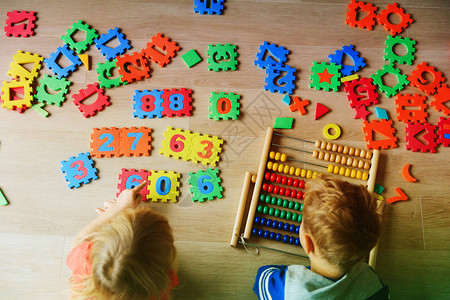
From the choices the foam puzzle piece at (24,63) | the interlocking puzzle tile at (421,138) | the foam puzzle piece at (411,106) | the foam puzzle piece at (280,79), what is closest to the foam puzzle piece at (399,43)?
the foam puzzle piece at (411,106)

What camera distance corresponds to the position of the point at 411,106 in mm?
1234

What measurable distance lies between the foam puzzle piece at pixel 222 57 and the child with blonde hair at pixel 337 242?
0.60 m

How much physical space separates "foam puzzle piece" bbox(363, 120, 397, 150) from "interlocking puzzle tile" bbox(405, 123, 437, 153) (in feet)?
0.18

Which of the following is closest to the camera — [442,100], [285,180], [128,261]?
[128,261]

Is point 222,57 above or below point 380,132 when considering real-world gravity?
above

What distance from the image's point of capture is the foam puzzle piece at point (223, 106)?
1.21 m

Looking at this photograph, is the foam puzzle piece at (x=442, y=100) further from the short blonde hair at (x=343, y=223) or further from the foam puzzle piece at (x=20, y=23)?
the foam puzzle piece at (x=20, y=23)

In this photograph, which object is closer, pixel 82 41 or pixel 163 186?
pixel 163 186

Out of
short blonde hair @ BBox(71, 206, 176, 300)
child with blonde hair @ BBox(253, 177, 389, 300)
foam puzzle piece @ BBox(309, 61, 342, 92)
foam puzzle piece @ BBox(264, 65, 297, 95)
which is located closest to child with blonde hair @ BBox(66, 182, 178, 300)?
short blonde hair @ BBox(71, 206, 176, 300)

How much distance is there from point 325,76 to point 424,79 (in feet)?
1.26

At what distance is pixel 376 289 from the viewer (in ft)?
2.78

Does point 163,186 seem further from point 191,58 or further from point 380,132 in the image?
point 380,132

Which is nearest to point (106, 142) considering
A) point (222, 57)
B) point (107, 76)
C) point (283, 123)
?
point (107, 76)

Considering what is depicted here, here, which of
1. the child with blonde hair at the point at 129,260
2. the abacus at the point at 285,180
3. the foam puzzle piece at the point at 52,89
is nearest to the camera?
the child with blonde hair at the point at 129,260
